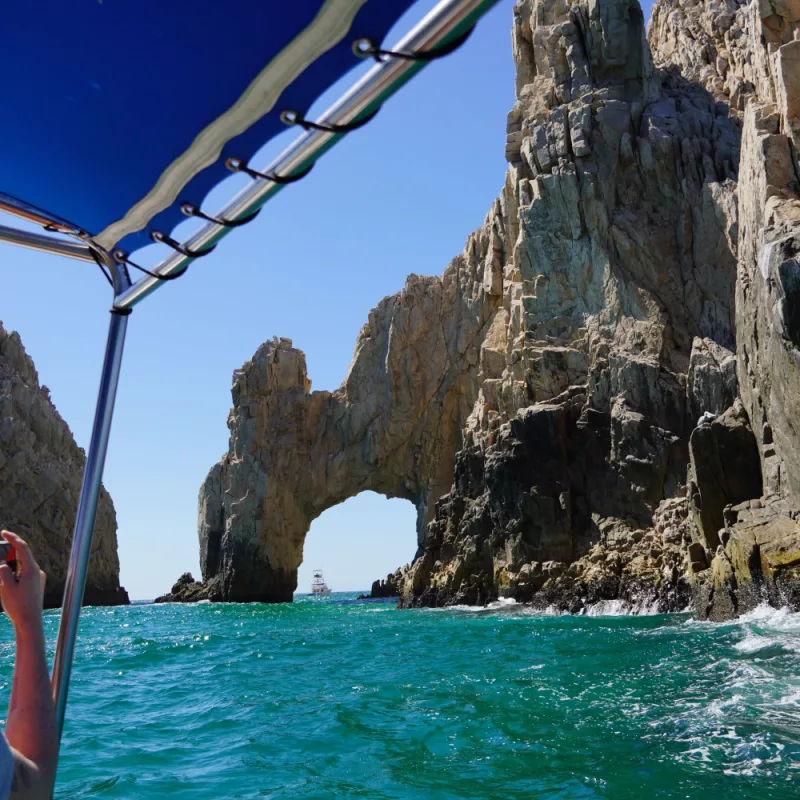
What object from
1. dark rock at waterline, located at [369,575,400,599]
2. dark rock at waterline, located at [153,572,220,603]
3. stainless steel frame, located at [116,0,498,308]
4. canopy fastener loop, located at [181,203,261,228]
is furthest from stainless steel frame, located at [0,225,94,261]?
dark rock at waterline, located at [369,575,400,599]

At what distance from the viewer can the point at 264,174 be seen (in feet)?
7.28

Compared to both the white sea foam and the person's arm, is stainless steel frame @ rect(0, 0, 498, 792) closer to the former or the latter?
the person's arm

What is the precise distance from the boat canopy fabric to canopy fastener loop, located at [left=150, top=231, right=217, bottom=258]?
3cm

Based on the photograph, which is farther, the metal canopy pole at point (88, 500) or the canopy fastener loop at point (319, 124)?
the metal canopy pole at point (88, 500)

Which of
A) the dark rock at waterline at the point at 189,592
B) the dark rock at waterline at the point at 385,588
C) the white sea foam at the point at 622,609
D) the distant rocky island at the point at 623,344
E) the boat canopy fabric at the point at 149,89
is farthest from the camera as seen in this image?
the dark rock at waterline at the point at 385,588

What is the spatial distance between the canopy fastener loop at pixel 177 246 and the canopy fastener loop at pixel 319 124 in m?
0.62

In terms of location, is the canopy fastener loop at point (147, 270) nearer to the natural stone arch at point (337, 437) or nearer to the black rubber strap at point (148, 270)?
the black rubber strap at point (148, 270)

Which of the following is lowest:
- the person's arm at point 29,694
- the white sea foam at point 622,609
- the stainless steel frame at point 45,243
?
the white sea foam at point 622,609

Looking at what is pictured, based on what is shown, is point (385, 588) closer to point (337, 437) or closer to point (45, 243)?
point (337, 437)

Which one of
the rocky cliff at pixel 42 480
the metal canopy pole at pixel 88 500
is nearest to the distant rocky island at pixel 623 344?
Result: the rocky cliff at pixel 42 480

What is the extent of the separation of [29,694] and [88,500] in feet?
3.72

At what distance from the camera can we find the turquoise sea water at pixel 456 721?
632 centimetres

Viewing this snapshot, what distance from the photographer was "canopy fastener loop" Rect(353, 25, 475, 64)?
1685mm

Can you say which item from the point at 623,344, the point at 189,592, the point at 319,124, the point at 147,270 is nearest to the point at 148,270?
the point at 147,270
